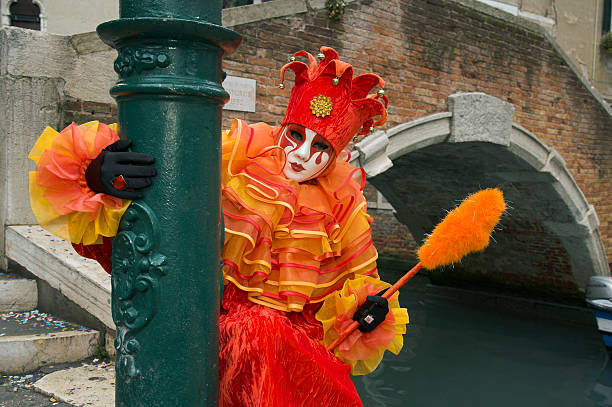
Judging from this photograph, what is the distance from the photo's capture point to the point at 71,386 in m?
2.22

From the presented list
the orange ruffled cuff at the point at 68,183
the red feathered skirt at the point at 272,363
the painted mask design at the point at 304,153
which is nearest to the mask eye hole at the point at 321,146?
the painted mask design at the point at 304,153

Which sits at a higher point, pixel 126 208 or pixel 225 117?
pixel 225 117

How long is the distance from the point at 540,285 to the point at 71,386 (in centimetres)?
863

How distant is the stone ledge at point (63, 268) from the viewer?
256 cm

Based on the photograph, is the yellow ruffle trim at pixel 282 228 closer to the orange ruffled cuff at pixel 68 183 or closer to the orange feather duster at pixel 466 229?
the orange feather duster at pixel 466 229

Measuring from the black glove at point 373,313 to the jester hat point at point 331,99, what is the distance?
1.79ft

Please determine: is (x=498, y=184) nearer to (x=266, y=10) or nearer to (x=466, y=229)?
(x=266, y=10)

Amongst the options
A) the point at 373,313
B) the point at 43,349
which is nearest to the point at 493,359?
the point at 43,349

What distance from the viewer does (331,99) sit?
197 cm

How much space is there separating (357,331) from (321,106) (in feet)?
2.42

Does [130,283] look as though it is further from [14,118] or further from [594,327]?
[594,327]

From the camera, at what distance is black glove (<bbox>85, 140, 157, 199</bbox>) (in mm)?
1065

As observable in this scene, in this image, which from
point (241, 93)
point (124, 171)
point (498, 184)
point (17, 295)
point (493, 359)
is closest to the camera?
point (124, 171)

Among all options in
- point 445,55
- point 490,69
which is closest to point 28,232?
point 445,55
